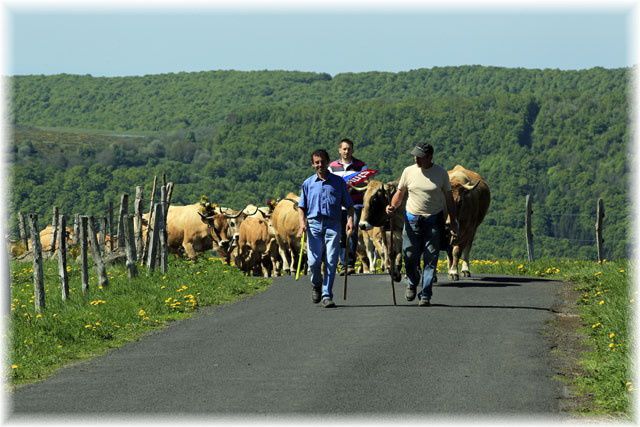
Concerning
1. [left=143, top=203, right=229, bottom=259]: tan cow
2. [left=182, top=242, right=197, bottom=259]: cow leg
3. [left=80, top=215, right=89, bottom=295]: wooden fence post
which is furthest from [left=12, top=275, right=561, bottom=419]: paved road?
[left=182, top=242, right=197, bottom=259]: cow leg

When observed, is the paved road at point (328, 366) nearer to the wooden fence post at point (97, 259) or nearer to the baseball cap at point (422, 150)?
the baseball cap at point (422, 150)

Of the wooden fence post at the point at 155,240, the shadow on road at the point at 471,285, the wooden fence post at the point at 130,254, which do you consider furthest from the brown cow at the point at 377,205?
the wooden fence post at the point at 155,240

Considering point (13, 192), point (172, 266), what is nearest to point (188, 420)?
point (172, 266)

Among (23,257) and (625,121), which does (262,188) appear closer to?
(625,121)

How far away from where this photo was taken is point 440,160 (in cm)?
16388

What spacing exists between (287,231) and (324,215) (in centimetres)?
991

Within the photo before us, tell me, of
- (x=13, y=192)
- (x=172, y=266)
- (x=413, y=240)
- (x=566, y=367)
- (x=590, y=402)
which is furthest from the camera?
(x=13, y=192)

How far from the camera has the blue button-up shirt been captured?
17.6 m

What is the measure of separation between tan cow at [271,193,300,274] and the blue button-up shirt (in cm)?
923

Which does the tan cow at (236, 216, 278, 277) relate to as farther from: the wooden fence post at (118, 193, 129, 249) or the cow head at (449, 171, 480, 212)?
the cow head at (449, 171, 480, 212)

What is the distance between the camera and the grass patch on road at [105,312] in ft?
46.1

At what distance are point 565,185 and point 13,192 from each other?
2350 inches

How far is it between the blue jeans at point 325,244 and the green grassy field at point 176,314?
1.83 m

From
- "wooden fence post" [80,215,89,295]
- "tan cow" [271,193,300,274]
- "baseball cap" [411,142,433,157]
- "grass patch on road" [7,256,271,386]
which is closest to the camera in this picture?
"grass patch on road" [7,256,271,386]
